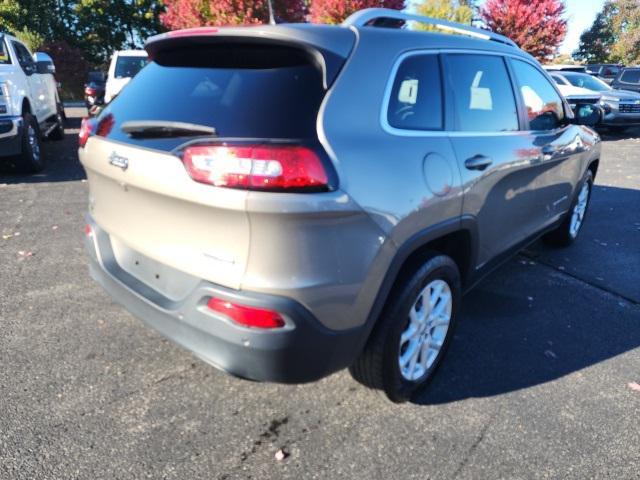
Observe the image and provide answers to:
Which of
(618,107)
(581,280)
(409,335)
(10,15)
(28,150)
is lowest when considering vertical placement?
(618,107)

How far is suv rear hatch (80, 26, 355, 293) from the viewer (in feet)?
6.14

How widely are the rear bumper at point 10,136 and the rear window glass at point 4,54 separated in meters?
1.25

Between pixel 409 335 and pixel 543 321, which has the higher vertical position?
pixel 409 335

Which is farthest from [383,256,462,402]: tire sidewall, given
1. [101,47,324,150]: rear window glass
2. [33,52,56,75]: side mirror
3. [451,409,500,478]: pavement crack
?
[33,52,56,75]: side mirror

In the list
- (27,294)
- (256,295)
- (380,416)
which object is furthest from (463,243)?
(27,294)

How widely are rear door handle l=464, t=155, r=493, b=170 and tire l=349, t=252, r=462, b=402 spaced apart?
49 centimetres

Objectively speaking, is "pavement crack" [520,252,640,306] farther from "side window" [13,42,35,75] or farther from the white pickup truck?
"side window" [13,42,35,75]

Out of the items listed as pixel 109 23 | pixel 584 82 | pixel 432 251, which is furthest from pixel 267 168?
pixel 109 23

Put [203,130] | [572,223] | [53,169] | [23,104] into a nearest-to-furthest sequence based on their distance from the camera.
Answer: [203,130], [572,223], [23,104], [53,169]

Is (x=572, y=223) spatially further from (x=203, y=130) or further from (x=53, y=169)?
(x=53, y=169)

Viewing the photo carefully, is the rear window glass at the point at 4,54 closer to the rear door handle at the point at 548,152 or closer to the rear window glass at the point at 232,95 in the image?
the rear window glass at the point at 232,95

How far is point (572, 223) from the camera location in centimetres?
502

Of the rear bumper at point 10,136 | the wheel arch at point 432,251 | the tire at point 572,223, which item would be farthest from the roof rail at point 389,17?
the rear bumper at point 10,136

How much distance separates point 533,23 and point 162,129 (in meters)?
20.4
